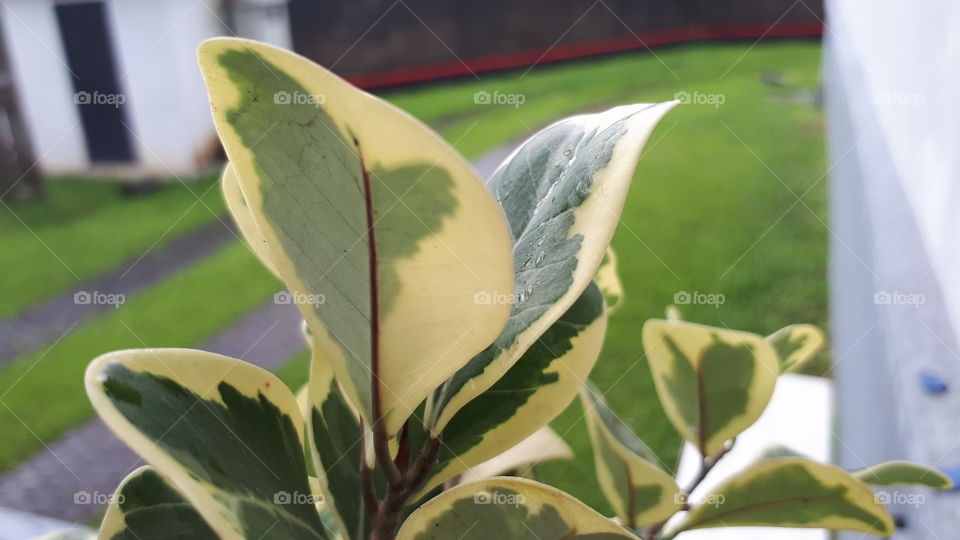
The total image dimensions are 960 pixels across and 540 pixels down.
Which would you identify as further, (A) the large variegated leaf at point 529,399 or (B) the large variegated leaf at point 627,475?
(B) the large variegated leaf at point 627,475

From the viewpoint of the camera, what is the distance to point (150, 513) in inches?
11.5

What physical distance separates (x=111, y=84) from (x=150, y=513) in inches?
149

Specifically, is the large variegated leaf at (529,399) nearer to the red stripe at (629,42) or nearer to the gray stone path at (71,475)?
→ the gray stone path at (71,475)

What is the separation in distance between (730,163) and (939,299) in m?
3.02

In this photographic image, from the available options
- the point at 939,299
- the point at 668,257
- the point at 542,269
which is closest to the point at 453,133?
the point at 668,257

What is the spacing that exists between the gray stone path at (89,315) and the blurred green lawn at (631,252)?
0.06 meters

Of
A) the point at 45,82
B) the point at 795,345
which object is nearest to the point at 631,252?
the point at 795,345

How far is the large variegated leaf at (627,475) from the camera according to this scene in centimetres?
40

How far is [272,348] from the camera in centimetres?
→ 214

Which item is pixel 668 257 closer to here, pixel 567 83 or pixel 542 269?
pixel 542 269

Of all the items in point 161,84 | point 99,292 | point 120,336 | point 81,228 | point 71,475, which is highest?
point 161,84

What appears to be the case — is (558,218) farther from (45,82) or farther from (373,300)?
(45,82)

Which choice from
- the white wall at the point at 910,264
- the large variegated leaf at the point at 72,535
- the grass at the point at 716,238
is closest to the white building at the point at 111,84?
the grass at the point at 716,238

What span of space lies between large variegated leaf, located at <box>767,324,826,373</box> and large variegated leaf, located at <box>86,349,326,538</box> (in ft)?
0.91
